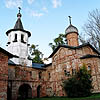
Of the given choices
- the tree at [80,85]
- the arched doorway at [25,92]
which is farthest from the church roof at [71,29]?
the arched doorway at [25,92]

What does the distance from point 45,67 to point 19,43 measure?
269 inches

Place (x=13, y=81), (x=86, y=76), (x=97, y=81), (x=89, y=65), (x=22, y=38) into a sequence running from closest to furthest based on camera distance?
(x=86, y=76), (x=97, y=81), (x=89, y=65), (x=13, y=81), (x=22, y=38)

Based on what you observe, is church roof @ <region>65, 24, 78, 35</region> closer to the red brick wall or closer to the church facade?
the church facade

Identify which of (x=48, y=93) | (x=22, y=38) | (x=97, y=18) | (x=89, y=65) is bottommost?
(x=48, y=93)

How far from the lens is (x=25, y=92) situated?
74.3ft

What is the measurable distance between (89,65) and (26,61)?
1052cm

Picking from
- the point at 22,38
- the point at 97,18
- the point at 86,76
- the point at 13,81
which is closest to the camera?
the point at 86,76

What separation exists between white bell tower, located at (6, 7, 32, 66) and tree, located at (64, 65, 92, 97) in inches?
372

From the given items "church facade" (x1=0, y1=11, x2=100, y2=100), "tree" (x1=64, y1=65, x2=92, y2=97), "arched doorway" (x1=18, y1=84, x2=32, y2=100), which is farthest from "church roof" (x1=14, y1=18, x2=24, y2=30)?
"tree" (x1=64, y1=65, x2=92, y2=97)

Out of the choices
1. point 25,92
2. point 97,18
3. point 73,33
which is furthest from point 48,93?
point 97,18

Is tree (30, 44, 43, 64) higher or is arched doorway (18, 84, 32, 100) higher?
tree (30, 44, 43, 64)

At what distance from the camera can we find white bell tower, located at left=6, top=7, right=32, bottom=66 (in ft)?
72.5

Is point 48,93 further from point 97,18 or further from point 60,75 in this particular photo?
point 97,18

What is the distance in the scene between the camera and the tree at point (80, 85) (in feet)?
49.8
